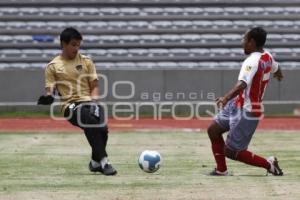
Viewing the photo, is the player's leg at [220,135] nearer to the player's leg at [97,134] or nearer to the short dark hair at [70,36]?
the player's leg at [97,134]

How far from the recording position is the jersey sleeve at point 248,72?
9156 mm

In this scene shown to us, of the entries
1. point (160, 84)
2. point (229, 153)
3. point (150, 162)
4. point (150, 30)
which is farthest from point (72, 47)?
point (150, 30)

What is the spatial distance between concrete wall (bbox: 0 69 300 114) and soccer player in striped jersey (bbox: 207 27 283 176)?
600 inches

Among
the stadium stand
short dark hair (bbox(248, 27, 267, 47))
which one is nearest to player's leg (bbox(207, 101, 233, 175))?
short dark hair (bbox(248, 27, 267, 47))

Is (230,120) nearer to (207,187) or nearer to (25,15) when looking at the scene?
(207,187)

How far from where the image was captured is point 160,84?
25141 mm

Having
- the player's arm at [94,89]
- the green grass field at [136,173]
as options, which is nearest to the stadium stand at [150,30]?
the green grass field at [136,173]

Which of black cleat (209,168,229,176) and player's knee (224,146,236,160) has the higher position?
player's knee (224,146,236,160)

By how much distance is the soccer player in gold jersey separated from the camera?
9.68 meters

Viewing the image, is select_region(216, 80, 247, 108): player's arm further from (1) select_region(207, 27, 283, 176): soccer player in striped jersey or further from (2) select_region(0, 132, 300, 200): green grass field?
(2) select_region(0, 132, 300, 200): green grass field

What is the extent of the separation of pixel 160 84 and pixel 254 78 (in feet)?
52.2

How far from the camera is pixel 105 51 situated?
26.8 meters

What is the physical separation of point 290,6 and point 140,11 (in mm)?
4682

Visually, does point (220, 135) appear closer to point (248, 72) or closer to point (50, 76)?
point (248, 72)
